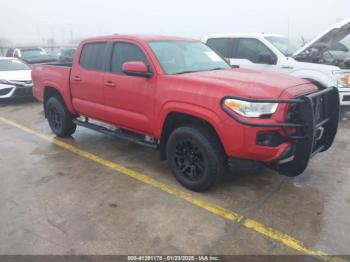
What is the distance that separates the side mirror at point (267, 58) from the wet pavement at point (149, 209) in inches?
109

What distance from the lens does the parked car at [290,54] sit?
22.6ft

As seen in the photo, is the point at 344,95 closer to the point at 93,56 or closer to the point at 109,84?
the point at 109,84

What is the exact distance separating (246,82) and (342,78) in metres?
4.15

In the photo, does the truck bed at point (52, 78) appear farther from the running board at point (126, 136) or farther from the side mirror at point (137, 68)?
the side mirror at point (137, 68)

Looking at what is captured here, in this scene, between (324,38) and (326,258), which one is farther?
(324,38)

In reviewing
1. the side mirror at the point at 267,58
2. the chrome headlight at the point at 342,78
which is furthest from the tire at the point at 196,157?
the chrome headlight at the point at 342,78

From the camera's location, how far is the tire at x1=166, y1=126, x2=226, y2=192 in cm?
371

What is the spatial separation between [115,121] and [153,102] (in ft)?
3.12

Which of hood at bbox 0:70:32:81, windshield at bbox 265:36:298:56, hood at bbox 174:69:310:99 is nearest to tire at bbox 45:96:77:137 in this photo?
hood at bbox 174:69:310:99

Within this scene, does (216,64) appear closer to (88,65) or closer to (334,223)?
(88,65)

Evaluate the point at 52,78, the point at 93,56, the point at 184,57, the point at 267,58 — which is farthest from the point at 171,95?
the point at 267,58

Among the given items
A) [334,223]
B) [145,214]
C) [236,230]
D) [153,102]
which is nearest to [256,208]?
[236,230]

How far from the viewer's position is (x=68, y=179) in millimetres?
4453

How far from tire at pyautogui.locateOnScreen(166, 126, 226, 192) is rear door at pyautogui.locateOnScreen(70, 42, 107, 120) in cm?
151
